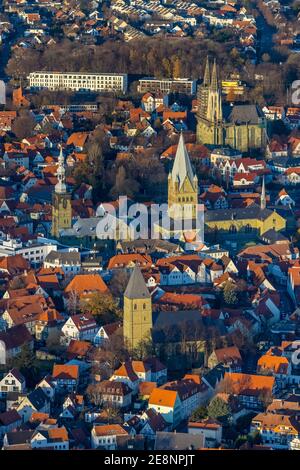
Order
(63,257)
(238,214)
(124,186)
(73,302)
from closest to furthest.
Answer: (73,302)
(63,257)
(238,214)
(124,186)

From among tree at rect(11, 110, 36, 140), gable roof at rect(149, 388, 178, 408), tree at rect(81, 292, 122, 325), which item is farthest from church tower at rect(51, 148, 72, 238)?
gable roof at rect(149, 388, 178, 408)

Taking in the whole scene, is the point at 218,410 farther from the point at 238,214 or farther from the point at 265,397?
the point at 238,214

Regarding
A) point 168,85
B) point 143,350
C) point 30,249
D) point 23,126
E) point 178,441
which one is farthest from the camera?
point 168,85

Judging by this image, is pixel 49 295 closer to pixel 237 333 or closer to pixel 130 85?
pixel 237 333

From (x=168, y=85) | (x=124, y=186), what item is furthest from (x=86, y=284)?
(x=168, y=85)

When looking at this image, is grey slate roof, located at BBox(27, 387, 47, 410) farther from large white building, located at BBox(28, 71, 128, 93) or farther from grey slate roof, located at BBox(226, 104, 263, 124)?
large white building, located at BBox(28, 71, 128, 93)

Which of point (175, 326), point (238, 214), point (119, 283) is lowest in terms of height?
point (175, 326)

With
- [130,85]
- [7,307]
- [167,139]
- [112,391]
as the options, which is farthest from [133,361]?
[130,85]
